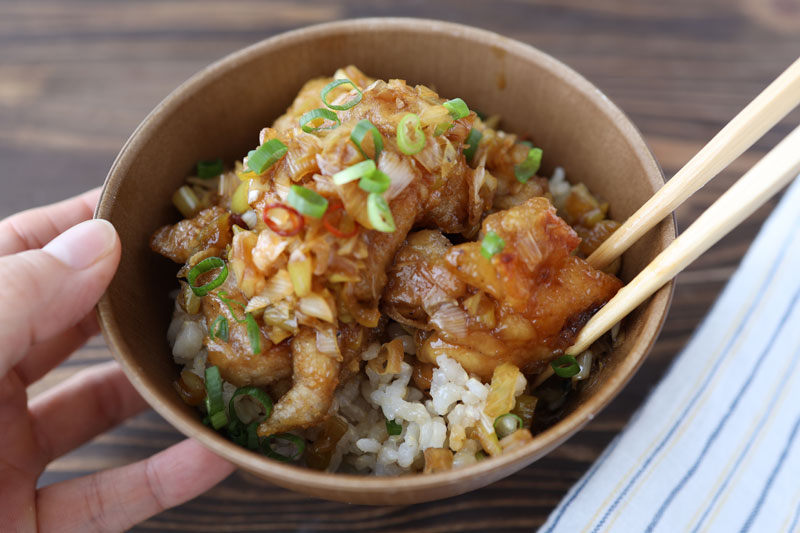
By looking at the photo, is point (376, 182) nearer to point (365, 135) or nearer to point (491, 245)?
point (365, 135)

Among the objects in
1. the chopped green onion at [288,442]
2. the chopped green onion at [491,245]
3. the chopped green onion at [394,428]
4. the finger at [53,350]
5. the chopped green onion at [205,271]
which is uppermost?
the chopped green onion at [491,245]

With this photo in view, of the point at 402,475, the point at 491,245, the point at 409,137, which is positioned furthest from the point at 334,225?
the point at 402,475

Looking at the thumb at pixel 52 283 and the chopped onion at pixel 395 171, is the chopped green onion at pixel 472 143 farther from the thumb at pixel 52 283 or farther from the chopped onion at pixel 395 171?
the thumb at pixel 52 283

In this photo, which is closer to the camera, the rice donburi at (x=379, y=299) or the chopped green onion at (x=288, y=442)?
the rice donburi at (x=379, y=299)

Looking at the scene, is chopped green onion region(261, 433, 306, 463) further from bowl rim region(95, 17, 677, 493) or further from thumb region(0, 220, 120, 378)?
thumb region(0, 220, 120, 378)

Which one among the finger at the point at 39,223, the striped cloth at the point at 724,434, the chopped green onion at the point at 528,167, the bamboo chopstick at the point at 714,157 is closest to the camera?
the bamboo chopstick at the point at 714,157

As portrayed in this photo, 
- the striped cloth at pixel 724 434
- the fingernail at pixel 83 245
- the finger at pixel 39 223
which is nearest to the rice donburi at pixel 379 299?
the fingernail at pixel 83 245
